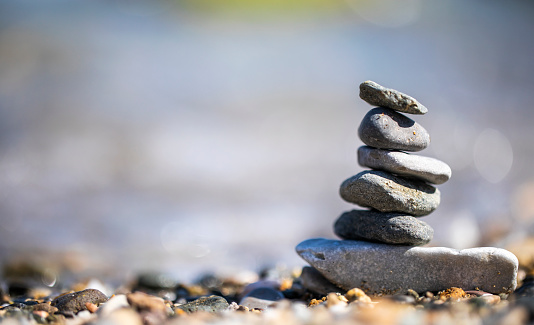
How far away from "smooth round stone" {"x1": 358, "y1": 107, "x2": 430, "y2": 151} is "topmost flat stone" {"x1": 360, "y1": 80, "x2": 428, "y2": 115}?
0.38ft

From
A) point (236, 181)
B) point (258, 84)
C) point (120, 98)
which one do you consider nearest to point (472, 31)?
point (258, 84)

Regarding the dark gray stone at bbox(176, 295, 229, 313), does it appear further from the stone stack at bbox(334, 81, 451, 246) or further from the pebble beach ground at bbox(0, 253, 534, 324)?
the stone stack at bbox(334, 81, 451, 246)

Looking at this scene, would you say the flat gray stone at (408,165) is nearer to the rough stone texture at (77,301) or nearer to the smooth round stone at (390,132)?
the smooth round stone at (390,132)

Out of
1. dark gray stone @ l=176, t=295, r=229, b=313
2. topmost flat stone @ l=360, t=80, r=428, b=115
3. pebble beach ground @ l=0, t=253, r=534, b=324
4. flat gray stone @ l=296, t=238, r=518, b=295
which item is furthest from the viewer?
topmost flat stone @ l=360, t=80, r=428, b=115

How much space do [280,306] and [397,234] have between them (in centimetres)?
148

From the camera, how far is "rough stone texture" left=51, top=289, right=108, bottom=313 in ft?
13.0

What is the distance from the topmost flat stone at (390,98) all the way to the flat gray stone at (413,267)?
142 cm

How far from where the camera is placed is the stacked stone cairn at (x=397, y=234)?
4250mm

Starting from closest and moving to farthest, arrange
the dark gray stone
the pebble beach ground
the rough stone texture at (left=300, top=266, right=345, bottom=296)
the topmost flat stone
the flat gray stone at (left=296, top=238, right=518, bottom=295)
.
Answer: the pebble beach ground
the dark gray stone
the flat gray stone at (left=296, top=238, right=518, bottom=295)
the topmost flat stone
the rough stone texture at (left=300, top=266, right=345, bottom=296)

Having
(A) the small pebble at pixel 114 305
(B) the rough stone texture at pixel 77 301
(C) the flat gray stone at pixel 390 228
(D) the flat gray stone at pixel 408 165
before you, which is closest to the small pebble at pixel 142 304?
(A) the small pebble at pixel 114 305

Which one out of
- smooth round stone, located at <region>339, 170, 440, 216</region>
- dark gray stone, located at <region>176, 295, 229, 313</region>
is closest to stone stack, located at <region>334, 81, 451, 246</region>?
smooth round stone, located at <region>339, 170, 440, 216</region>

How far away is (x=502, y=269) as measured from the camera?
4168mm

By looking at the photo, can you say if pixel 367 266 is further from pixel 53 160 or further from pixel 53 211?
pixel 53 160

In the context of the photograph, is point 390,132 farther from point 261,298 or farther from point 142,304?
point 142,304
